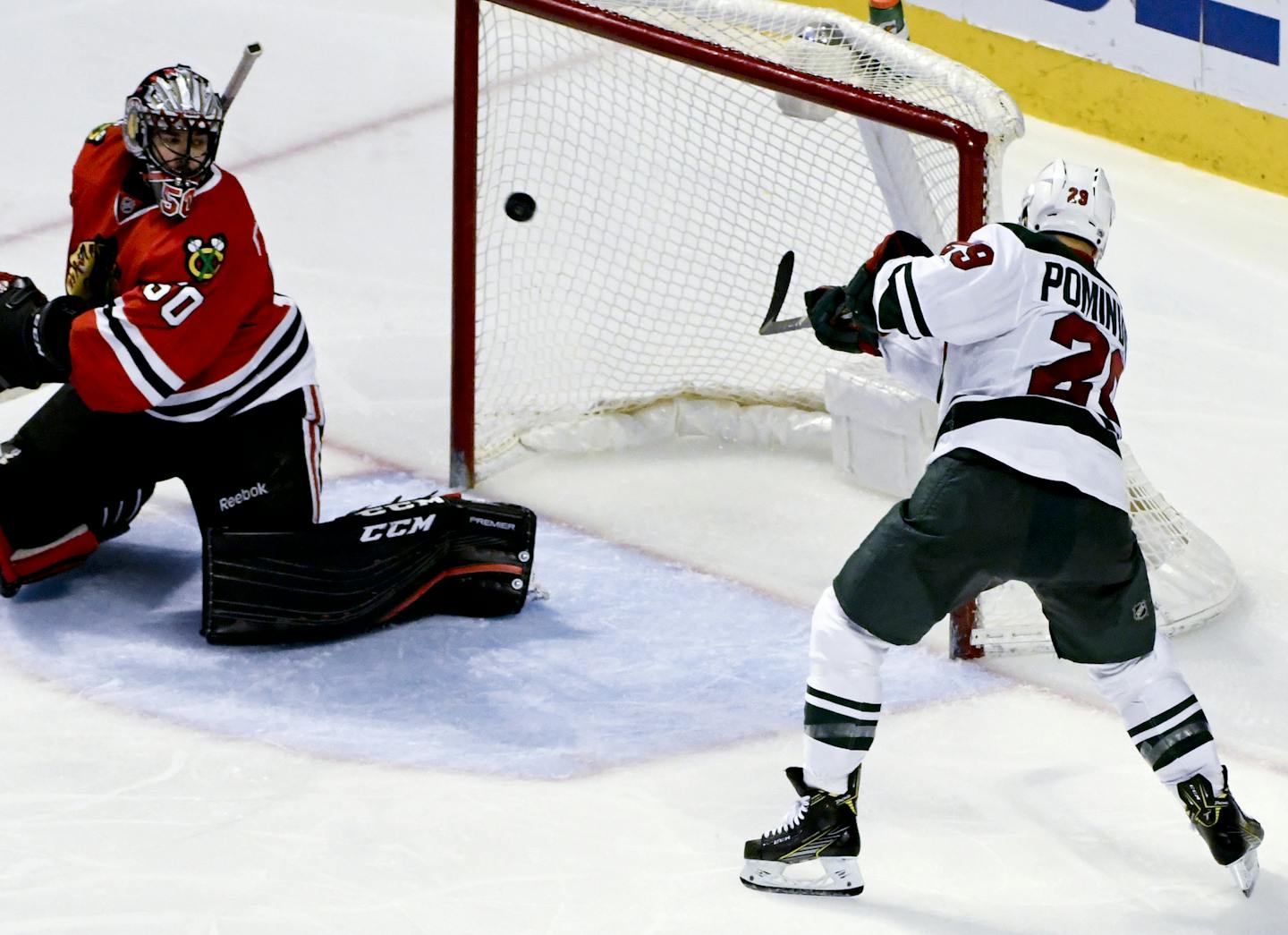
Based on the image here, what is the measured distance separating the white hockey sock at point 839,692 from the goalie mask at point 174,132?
3.90 feet

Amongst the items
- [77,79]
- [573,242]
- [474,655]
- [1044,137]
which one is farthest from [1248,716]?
[77,79]

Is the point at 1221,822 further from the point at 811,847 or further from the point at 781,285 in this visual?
the point at 781,285

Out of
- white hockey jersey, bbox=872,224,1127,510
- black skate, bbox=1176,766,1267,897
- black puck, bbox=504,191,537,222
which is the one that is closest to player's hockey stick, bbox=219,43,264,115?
black puck, bbox=504,191,537,222

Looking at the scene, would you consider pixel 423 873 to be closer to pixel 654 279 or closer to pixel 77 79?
pixel 654 279

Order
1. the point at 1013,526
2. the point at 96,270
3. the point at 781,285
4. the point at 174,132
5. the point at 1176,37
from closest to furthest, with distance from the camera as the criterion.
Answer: the point at 1013,526 < the point at 781,285 < the point at 174,132 < the point at 96,270 < the point at 1176,37

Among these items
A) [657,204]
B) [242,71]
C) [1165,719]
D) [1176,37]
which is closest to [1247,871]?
[1165,719]

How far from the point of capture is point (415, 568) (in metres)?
3.50

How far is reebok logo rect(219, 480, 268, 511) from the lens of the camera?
343 centimetres

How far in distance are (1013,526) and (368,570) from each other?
1173mm

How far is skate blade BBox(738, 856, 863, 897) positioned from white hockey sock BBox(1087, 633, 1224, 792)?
40 centimetres

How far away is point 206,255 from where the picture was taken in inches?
127

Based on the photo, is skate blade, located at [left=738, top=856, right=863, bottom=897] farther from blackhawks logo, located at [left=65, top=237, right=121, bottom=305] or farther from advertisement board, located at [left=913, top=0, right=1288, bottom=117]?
advertisement board, located at [left=913, top=0, right=1288, bottom=117]

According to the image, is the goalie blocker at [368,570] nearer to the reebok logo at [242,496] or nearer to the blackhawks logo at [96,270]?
the reebok logo at [242,496]

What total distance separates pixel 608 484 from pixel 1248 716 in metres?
1.30
